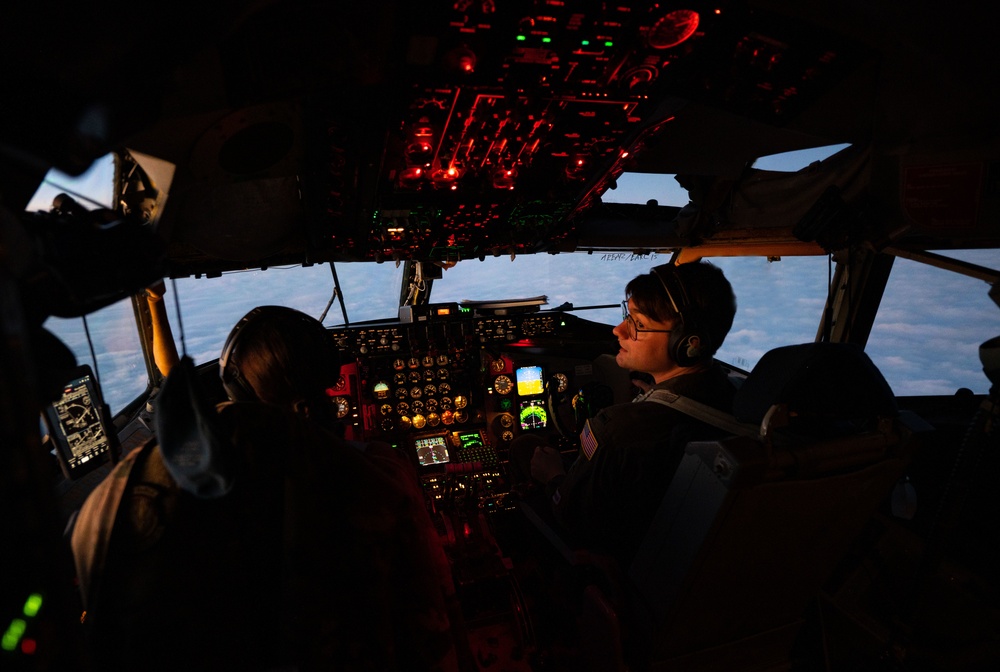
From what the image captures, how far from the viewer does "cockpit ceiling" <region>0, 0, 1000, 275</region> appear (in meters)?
1.07

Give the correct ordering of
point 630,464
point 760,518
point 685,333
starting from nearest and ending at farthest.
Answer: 1. point 760,518
2. point 630,464
3. point 685,333

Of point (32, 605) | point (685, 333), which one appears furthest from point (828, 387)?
point (32, 605)

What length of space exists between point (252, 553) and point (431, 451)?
2.03 meters

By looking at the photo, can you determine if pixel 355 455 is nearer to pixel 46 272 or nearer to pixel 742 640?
pixel 46 272

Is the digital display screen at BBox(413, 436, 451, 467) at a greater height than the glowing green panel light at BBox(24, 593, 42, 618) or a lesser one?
lesser

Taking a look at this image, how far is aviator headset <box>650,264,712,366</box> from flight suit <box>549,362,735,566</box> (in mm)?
61

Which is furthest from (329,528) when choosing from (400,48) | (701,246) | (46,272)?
(701,246)

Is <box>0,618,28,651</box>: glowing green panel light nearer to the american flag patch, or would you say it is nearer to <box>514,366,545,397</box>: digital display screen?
the american flag patch

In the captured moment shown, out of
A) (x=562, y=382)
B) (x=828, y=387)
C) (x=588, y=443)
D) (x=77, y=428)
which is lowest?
(x=562, y=382)

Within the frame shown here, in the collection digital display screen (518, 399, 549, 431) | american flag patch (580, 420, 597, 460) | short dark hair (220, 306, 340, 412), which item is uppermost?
short dark hair (220, 306, 340, 412)

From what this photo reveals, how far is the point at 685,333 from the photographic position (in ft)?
5.29

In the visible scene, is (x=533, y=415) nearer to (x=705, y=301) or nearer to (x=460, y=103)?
(x=705, y=301)

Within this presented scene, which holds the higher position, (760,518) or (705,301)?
(705,301)

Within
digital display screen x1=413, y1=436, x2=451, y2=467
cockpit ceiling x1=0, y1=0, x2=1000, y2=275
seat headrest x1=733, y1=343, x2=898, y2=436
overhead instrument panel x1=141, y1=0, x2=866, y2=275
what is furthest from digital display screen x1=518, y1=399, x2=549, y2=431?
seat headrest x1=733, y1=343, x2=898, y2=436
